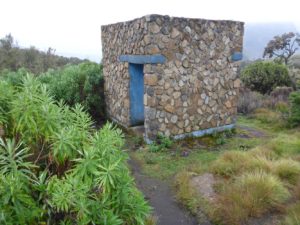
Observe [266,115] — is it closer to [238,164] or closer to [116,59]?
[238,164]

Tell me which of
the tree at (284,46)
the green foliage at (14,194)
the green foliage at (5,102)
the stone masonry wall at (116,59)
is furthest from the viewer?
the tree at (284,46)

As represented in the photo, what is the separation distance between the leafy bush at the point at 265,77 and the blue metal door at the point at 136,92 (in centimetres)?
659

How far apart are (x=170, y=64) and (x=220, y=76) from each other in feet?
5.22

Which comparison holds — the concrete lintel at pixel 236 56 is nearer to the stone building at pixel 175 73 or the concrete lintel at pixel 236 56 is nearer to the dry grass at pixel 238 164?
the stone building at pixel 175 73

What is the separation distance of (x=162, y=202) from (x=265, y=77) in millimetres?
9270

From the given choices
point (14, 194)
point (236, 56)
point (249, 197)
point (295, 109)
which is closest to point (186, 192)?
point (249, 197)

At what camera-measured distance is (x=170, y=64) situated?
6496 mm

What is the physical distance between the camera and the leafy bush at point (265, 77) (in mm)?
12055

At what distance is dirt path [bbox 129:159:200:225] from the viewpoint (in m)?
4.12

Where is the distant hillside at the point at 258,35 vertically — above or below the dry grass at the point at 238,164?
above

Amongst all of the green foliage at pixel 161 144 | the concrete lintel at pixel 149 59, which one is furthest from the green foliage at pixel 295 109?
the concrete lintel at pixel 149 59

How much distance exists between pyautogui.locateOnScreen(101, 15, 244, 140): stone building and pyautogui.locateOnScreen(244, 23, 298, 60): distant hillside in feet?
122

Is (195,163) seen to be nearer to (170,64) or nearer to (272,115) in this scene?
(170,64)

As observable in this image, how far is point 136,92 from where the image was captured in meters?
7.46
